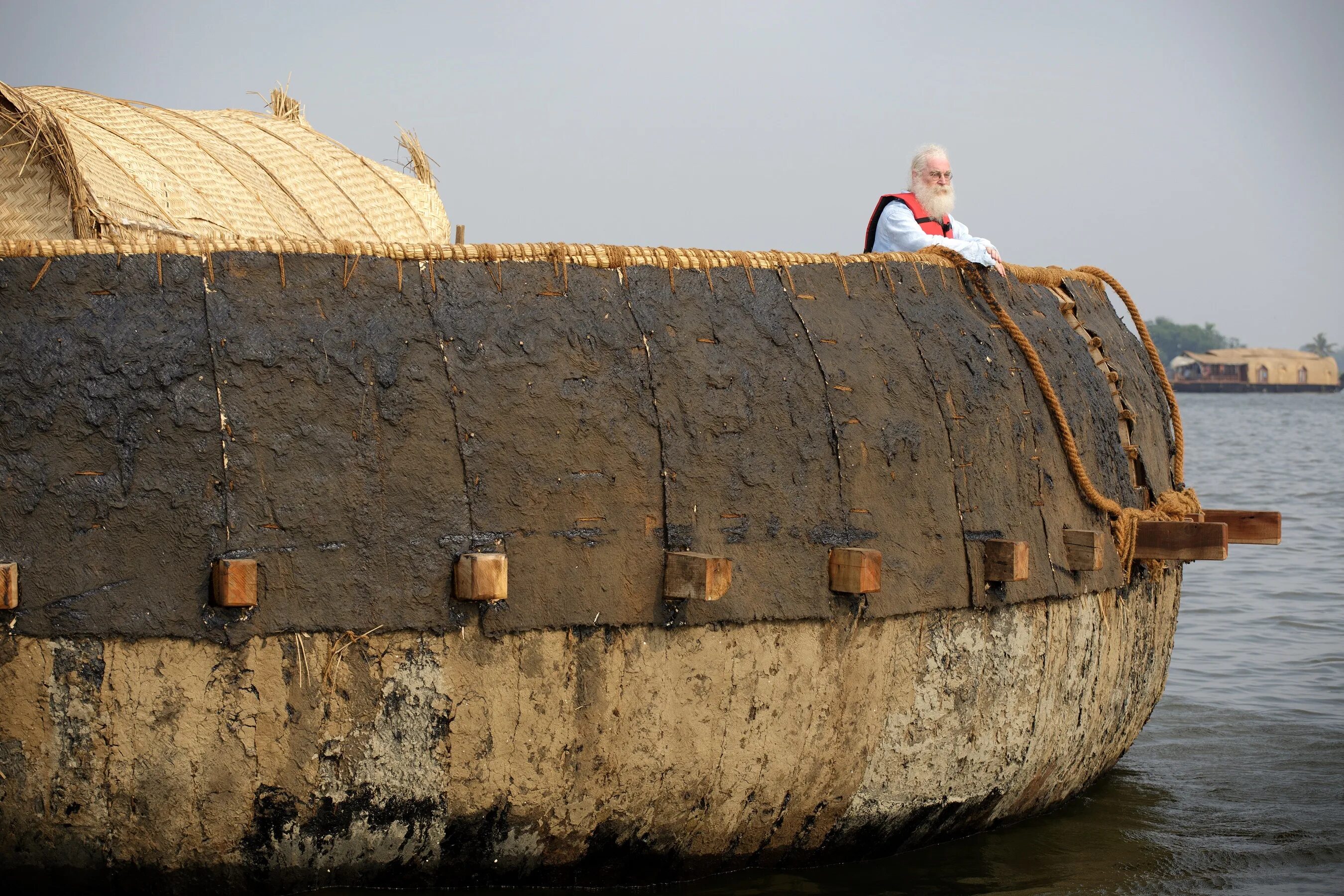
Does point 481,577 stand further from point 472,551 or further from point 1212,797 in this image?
point 1212,797

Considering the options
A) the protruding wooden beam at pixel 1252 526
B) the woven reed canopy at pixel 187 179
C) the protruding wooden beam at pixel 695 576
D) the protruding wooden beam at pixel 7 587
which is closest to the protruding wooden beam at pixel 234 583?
the protruding wooden beam at pixel 7 587

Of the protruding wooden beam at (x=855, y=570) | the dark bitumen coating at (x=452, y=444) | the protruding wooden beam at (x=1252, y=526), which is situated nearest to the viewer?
the dark bitumen coating at (x=452, y=444)

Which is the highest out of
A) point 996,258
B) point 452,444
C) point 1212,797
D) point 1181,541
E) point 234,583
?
point 996,258

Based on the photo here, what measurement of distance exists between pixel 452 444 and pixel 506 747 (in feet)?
3.09

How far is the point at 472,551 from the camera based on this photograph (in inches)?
164

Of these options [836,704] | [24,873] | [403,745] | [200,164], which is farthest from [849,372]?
[200,164]

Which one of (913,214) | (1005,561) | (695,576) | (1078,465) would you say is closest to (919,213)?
(913,214)

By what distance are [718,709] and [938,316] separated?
1.72 meters

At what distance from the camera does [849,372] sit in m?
4.77

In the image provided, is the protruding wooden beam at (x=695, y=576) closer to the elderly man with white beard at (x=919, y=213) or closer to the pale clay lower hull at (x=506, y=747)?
the pale clay lower hull at (x=506, y=747)

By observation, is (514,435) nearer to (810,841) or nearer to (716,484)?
(716,484)

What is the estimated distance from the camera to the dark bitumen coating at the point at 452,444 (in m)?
3.98

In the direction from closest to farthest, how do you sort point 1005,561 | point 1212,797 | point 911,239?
point 1005,561 → point 911,239 → point 1212,797

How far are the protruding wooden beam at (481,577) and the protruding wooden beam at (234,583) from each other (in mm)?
581
